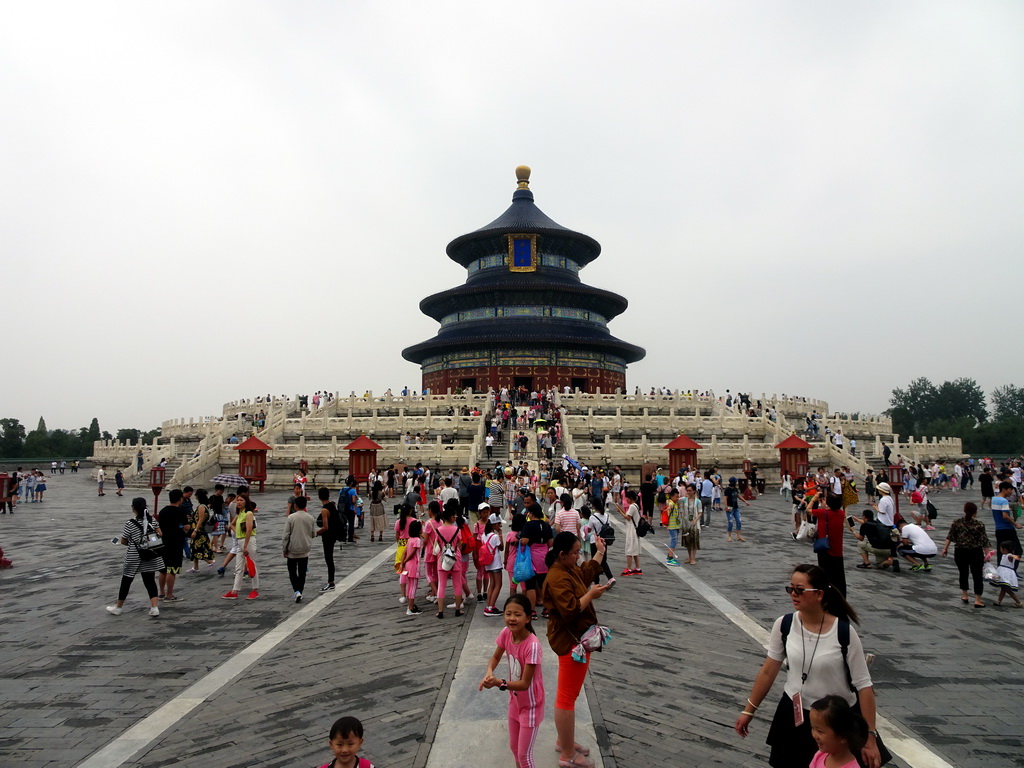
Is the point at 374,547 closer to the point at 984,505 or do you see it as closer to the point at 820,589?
the point at 820,589

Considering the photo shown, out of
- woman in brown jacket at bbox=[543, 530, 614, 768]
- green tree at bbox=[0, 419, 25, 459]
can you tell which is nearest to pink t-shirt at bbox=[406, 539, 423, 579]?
woman in brown jacket at bbox=[543, 530, 614, 768]

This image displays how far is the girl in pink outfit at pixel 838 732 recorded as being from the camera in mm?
3115

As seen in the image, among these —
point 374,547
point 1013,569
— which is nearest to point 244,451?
point 374,547

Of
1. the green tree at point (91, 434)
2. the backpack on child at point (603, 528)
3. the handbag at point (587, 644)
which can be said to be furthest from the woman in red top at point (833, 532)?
the green tree at point (91, 434)

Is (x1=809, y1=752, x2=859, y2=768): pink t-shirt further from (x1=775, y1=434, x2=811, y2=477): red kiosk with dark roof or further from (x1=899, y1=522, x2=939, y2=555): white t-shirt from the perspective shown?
(x1=775, y1=434, x2=811, y2=477): red kiosk with dark roof

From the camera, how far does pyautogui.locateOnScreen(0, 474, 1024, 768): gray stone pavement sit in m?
5.46

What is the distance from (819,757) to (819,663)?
0.57 m

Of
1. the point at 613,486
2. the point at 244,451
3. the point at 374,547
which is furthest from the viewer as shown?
the point at 244,451

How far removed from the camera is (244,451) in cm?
2703

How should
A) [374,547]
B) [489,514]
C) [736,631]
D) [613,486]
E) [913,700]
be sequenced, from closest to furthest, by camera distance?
[913,700], [736,631], [489,514], [374,547], [613,486]

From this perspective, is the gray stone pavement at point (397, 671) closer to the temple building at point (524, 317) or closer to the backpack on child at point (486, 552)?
the backpack on child at point (486, 552)

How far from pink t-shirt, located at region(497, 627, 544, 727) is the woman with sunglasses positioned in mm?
1332

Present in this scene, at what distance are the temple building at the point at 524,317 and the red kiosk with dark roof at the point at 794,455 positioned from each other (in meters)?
22.2

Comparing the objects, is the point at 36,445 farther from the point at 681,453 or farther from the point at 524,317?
the point at 681,453
